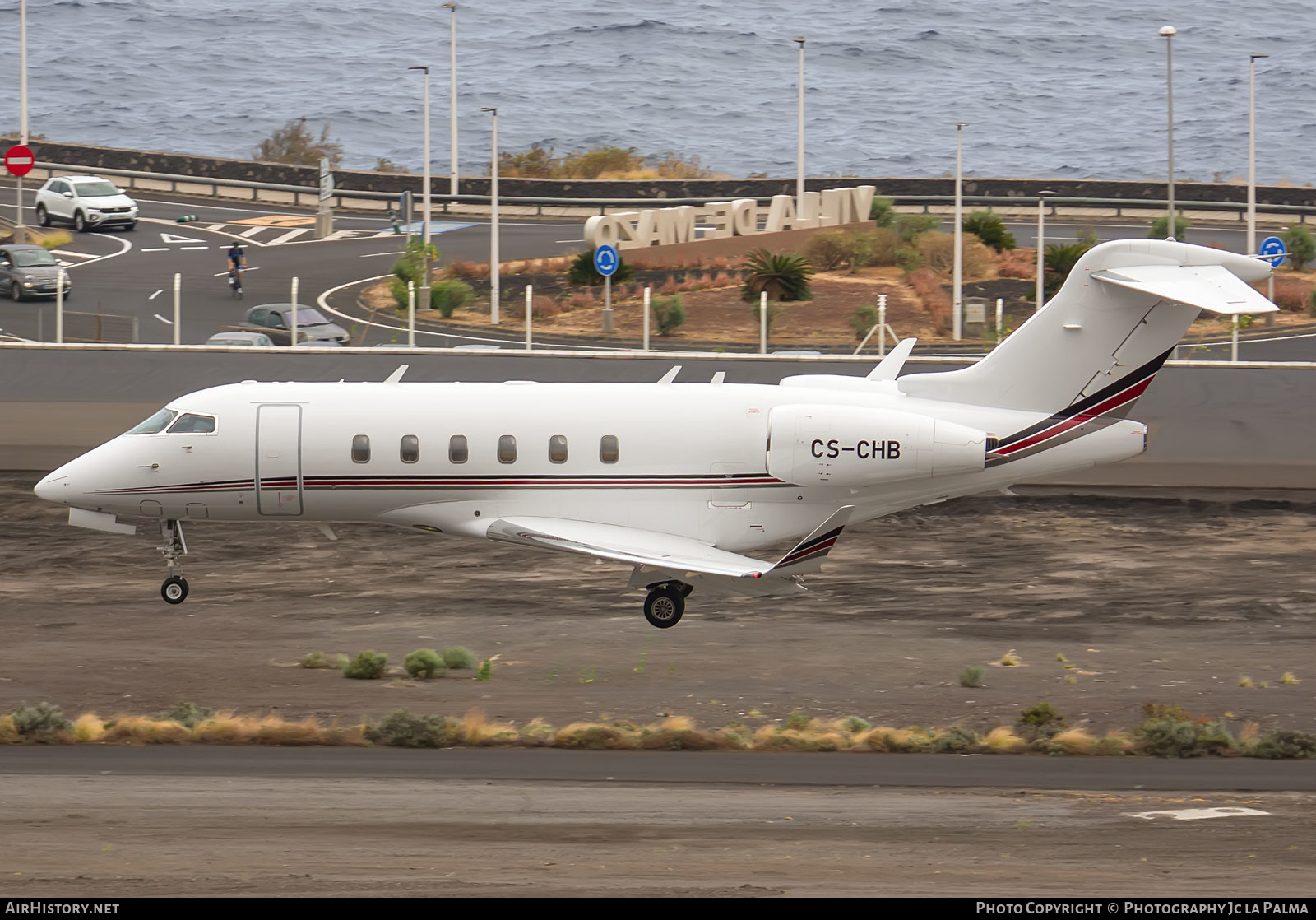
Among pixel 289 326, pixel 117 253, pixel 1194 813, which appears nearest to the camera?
pixel 1194 813

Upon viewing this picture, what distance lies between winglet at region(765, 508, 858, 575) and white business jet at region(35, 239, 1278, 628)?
2.41 ft

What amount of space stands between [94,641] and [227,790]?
8.17 meters

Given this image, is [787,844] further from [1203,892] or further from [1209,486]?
[1209,486]

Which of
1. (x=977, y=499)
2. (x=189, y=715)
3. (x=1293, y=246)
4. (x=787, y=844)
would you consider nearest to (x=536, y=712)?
(x=189, y=715)

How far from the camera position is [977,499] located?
108 ft

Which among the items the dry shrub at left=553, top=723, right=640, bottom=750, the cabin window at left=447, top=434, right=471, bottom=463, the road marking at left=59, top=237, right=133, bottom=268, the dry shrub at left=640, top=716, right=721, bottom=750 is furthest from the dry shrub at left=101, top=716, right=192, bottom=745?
the road marking at left=59, top=237, right=133, bottom=268

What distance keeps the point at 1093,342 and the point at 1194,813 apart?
905 centimetres

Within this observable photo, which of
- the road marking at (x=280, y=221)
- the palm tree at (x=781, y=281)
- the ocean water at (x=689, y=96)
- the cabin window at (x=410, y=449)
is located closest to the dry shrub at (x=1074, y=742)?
the cabin window at (x=410, y=449)

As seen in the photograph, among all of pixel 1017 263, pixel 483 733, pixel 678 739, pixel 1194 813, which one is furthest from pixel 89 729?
pixel 1017 263

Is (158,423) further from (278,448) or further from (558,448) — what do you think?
(558,448)

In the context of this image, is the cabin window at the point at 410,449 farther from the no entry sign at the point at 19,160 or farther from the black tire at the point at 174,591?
the no entry sign at the point at 19,160

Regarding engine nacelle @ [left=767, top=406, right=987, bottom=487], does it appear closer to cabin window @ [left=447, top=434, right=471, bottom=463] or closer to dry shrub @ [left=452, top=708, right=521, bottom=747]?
cabin window @ [left=447, top=434, right=471, bottom=463]

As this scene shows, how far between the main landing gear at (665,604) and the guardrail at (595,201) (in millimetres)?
51573

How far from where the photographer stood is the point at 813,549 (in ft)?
71.5
